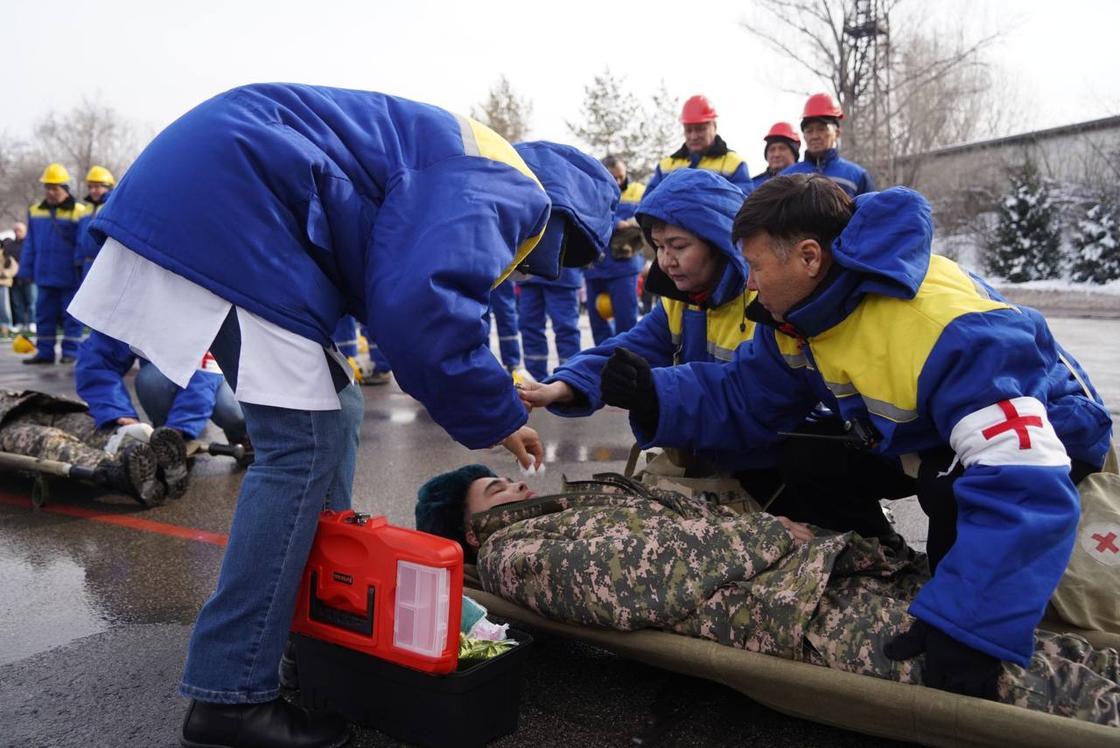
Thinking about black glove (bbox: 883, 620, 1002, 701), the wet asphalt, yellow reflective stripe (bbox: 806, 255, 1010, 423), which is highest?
yellow reflective stripe (bbox: 806, 255, 1010, 423)

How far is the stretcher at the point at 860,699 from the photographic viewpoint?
74.7 inches

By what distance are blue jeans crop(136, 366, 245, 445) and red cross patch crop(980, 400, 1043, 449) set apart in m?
3.93

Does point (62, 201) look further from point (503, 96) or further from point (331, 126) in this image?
point (503, 96)

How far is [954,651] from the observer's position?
6.72 feet

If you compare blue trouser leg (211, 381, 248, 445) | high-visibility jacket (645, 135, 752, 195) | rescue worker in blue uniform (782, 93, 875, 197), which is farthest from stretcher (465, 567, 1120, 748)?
rescue worker in blue uniform (782, 93, 875, 197)

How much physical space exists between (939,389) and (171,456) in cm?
371

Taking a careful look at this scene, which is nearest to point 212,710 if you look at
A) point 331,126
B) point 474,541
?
point 474,541

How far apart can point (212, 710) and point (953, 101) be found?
31141mm

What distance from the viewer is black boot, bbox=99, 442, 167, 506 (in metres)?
4.41

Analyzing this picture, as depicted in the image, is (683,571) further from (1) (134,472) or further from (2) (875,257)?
(1) (134,472)

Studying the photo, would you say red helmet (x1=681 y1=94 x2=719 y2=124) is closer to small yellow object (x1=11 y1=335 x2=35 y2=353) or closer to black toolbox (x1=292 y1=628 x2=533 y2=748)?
black toolbox (x1=292 y1=628 x2=533 y2=748)

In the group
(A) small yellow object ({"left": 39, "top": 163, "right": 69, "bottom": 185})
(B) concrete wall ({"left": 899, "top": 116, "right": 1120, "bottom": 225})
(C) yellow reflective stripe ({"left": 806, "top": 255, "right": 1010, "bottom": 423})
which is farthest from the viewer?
(B) concrete wall ({"left": 899, "top": 116, "right": 1120, "bottom": 225})

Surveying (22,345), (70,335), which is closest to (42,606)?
(70,335)

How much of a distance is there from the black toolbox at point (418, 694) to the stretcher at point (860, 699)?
29 centimetres
